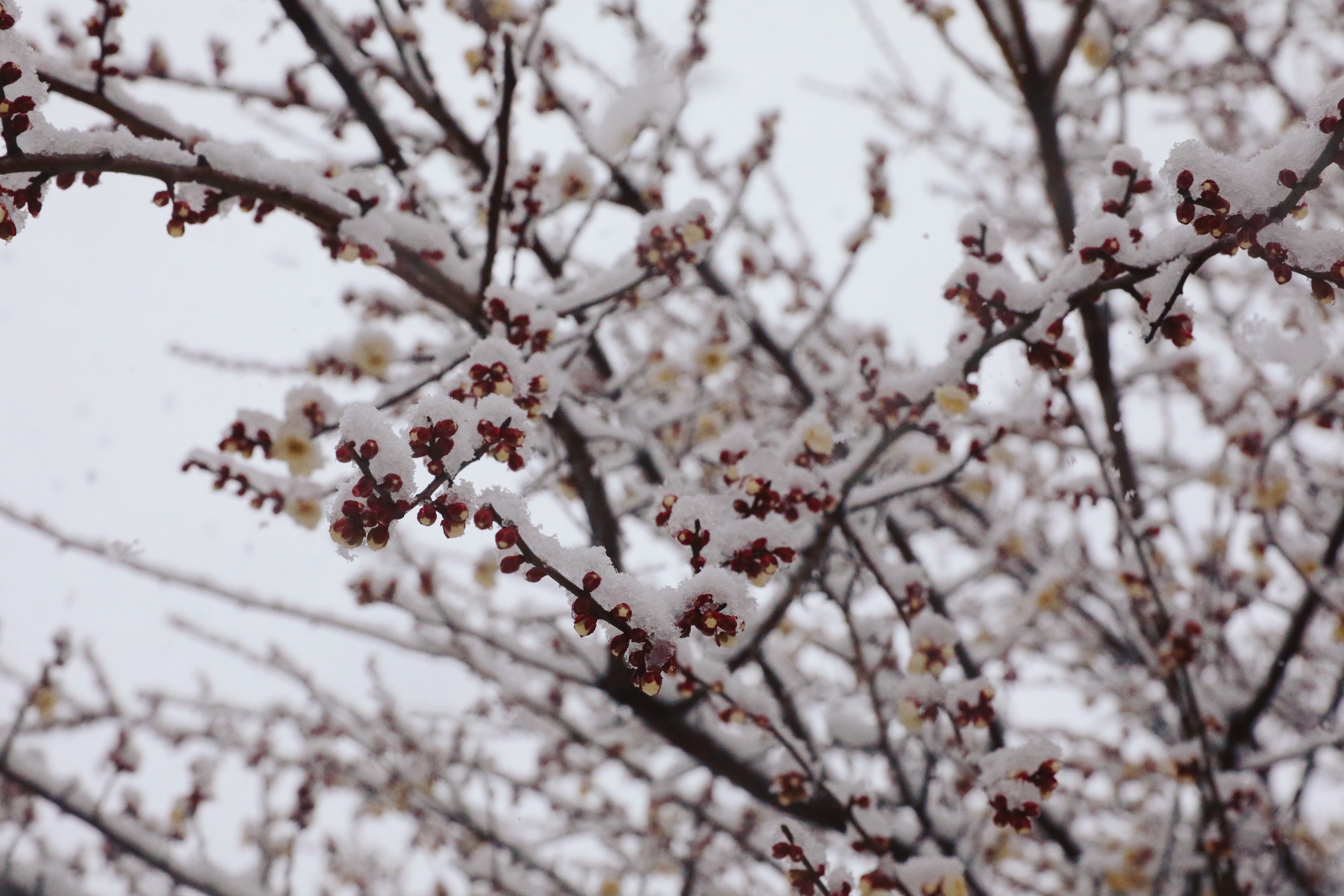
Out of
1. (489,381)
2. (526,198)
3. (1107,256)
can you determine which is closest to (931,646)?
(1107,256)

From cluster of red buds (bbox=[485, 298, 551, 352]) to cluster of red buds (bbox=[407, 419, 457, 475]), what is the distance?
1013 mm

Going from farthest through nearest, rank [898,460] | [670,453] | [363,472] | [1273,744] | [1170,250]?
[1273,744]
[670,453]
[898,460]
[1170,250]
[363,472]

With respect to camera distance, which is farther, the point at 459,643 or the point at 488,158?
the point at 459,643

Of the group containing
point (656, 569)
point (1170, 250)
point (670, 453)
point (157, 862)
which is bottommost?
point (157, 862)

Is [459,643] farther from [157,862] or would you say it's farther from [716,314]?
[716,314]

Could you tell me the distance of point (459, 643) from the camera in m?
3.76

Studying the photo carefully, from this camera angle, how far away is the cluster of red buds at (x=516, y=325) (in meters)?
2.30

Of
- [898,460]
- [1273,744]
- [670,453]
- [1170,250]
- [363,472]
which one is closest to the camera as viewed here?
[363,472]

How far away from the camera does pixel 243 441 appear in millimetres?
2352

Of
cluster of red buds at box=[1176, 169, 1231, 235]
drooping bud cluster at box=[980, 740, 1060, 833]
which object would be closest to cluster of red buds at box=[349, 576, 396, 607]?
drooping bud cluster at box=[980, 740, 1060, 833]

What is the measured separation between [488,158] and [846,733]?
2879 millimetres

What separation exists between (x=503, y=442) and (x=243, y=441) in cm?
128

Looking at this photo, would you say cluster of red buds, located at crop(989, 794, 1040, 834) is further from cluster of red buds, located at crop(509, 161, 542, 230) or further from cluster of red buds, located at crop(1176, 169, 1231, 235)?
cluster of red buds, located at crop(509, 161, 542, 230)

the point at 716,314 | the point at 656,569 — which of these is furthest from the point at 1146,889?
the point at 716,314
